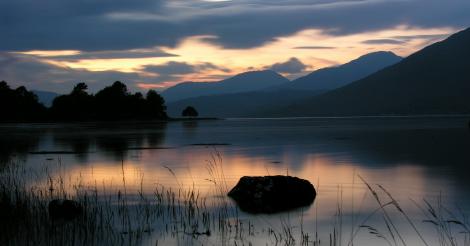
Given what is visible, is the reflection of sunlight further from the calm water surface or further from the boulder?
the boulder

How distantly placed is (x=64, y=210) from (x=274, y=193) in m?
8.68

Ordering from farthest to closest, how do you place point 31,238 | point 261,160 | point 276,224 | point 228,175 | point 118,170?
1. point 261,160
2. point 118,170
3. point 228,175
4. point 276,224
5. point 31,238

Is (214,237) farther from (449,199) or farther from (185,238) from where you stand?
(449,199)

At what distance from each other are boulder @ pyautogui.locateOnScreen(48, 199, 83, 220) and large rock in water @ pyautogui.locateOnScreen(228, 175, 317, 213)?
671 centimetres

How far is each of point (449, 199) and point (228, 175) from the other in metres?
14.6

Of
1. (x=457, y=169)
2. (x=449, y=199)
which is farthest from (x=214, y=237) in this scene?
(x=457, y=169)

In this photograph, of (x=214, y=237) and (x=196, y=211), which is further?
(x=196, y=211)

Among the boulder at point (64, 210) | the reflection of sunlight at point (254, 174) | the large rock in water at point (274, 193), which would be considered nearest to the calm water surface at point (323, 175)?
the reflection of sunlight at point (254, 174)

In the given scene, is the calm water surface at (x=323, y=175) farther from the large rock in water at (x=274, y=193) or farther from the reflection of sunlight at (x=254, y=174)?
the large rock in water at (x=274, y=193)

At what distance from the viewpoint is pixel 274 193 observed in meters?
23.4

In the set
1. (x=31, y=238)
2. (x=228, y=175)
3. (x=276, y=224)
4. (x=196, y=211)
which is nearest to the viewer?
(x=31, y=238)

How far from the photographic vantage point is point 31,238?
16.2 meters

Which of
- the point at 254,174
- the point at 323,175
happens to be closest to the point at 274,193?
the point at 323,175

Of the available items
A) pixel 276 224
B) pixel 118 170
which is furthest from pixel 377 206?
pixel 118 170
